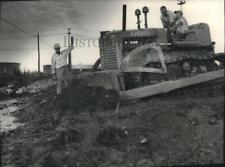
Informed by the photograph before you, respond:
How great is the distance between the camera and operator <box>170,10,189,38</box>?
11.2 metres

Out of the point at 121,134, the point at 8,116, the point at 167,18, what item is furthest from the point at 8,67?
the point at 121,134

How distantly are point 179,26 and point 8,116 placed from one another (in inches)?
227

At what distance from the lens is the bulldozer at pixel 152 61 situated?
9.41 metres

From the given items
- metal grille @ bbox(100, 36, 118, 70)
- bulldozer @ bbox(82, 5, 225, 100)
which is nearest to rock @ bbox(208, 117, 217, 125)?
bulldozer @ bbox(82, 5, 225, 100)

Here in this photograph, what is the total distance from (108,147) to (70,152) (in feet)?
2.36

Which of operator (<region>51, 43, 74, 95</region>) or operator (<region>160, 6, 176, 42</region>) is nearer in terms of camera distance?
operator (<region>51, 43, 74, 95</region>)

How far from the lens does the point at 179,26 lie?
11.3 metres

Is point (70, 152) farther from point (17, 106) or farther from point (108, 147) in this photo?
point (17, 106)

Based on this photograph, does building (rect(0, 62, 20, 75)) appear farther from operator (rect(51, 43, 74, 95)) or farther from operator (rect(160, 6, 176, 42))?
operator (rect(160, 6, 176, 42))

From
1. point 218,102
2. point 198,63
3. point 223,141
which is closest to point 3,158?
point 223,141

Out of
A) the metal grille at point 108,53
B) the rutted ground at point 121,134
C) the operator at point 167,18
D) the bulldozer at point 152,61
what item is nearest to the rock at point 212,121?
the rutted ground at point 121,134

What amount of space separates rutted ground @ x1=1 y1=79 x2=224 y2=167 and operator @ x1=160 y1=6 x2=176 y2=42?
2870 mm

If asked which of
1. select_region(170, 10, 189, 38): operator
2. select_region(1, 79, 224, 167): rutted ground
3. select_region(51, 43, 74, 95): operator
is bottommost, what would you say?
select_region(1, 79, 224, 167): rutted ground

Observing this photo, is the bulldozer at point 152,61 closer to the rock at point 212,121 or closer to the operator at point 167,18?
the operator at point 167,18
